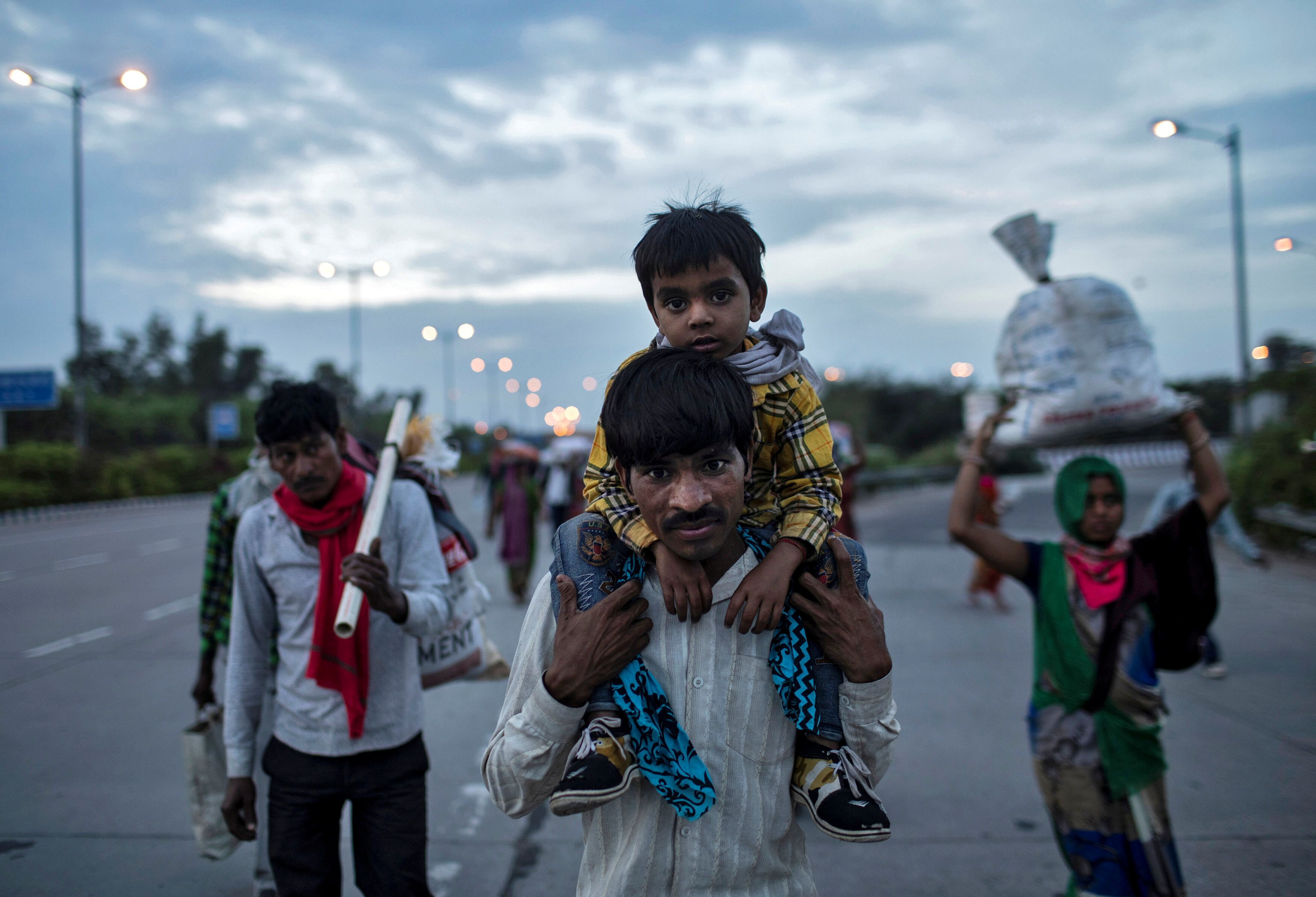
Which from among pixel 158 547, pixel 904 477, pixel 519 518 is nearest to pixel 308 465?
pixel 519 518

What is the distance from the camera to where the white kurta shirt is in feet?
5.40

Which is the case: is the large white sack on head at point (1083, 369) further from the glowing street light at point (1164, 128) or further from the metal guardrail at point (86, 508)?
the metal guardrail at point (86, 508)

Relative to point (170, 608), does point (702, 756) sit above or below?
above

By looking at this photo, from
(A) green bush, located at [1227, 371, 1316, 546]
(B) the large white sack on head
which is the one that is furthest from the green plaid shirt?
(A) green bush, located at [1227, 371, 1316, 546]

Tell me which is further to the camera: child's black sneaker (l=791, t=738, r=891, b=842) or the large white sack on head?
the large white sack on head

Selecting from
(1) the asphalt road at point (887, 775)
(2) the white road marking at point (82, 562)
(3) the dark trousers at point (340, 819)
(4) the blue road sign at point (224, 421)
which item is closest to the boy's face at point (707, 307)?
(3) the dark trousers at point (340, 819)

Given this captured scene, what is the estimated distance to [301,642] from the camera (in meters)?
2.77

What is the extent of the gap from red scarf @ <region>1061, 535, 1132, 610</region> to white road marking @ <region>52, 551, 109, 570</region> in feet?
45.4

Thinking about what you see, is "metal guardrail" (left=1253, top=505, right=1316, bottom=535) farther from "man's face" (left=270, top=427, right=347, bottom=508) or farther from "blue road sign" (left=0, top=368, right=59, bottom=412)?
"blue road sign" (left=0, top=368, right=59, bottom=412)

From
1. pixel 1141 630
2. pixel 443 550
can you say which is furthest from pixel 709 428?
pixel 1141 630

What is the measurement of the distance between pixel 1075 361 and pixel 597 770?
8.85 ft

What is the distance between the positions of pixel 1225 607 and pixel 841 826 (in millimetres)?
9173

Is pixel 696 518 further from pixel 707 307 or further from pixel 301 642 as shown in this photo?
pixel 301 642

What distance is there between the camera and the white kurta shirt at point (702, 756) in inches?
64.7
